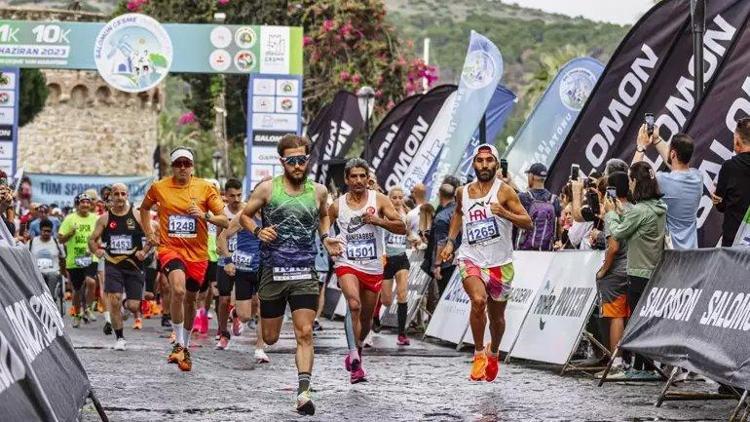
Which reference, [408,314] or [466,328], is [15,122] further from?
[466,328]

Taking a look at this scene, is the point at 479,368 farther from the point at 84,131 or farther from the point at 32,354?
the point at 84,131

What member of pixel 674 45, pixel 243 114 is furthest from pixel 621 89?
pixel 243 114

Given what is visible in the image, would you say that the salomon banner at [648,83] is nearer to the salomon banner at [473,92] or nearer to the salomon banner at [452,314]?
the salomon banner at [452,314]

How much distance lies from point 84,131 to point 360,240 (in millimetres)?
57508

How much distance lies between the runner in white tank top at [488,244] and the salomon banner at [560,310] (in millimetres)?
959

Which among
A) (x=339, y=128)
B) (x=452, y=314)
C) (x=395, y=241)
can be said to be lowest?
(x=452, y=314)

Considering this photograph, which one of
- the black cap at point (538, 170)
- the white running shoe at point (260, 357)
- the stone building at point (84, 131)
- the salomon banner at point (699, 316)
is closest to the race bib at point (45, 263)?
the white running shoe at point (260, 357)

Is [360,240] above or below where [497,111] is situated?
below

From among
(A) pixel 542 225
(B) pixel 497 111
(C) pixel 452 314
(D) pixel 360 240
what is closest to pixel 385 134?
(B) pixel 497 111

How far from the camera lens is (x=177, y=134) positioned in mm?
119562

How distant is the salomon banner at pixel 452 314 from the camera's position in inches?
661

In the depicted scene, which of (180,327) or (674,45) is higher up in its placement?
(674,45)

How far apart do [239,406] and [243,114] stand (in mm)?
39718

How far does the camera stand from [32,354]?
6879 mm
